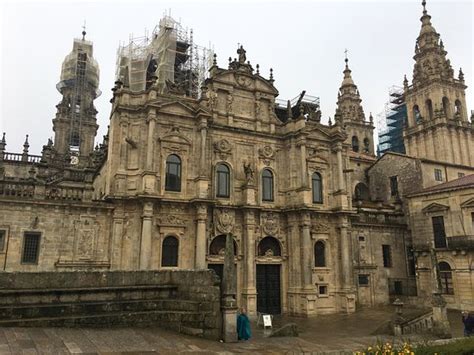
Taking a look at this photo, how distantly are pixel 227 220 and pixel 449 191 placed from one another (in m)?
17.6

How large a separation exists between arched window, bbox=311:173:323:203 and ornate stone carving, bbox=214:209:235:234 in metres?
7.10

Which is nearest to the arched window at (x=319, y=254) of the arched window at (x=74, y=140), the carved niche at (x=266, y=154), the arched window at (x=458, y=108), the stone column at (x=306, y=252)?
the stone column at (x=306, y=252)

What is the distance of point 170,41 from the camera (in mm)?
35688

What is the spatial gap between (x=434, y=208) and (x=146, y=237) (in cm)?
2265

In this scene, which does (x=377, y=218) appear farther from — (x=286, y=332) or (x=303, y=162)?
(x=286, y=332)

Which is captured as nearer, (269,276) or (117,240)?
(117,240)

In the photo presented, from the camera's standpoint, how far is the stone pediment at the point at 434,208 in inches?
1199

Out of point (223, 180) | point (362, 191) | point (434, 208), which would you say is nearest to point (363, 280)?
point (434, 208)

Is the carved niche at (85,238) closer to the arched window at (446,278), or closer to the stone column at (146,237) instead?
the stone column at (146,237)

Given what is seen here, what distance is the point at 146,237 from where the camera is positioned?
892 inches

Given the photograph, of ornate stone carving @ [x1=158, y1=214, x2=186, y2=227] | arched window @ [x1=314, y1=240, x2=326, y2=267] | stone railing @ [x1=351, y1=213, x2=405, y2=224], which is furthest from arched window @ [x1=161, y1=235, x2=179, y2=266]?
stone railing @ [x1=351, y1=213, x2=405, y2=224]

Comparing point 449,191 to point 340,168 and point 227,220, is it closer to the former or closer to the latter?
point 340,168

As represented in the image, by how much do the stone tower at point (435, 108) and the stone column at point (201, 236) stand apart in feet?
121

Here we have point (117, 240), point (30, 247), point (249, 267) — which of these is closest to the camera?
point (30, 247)
